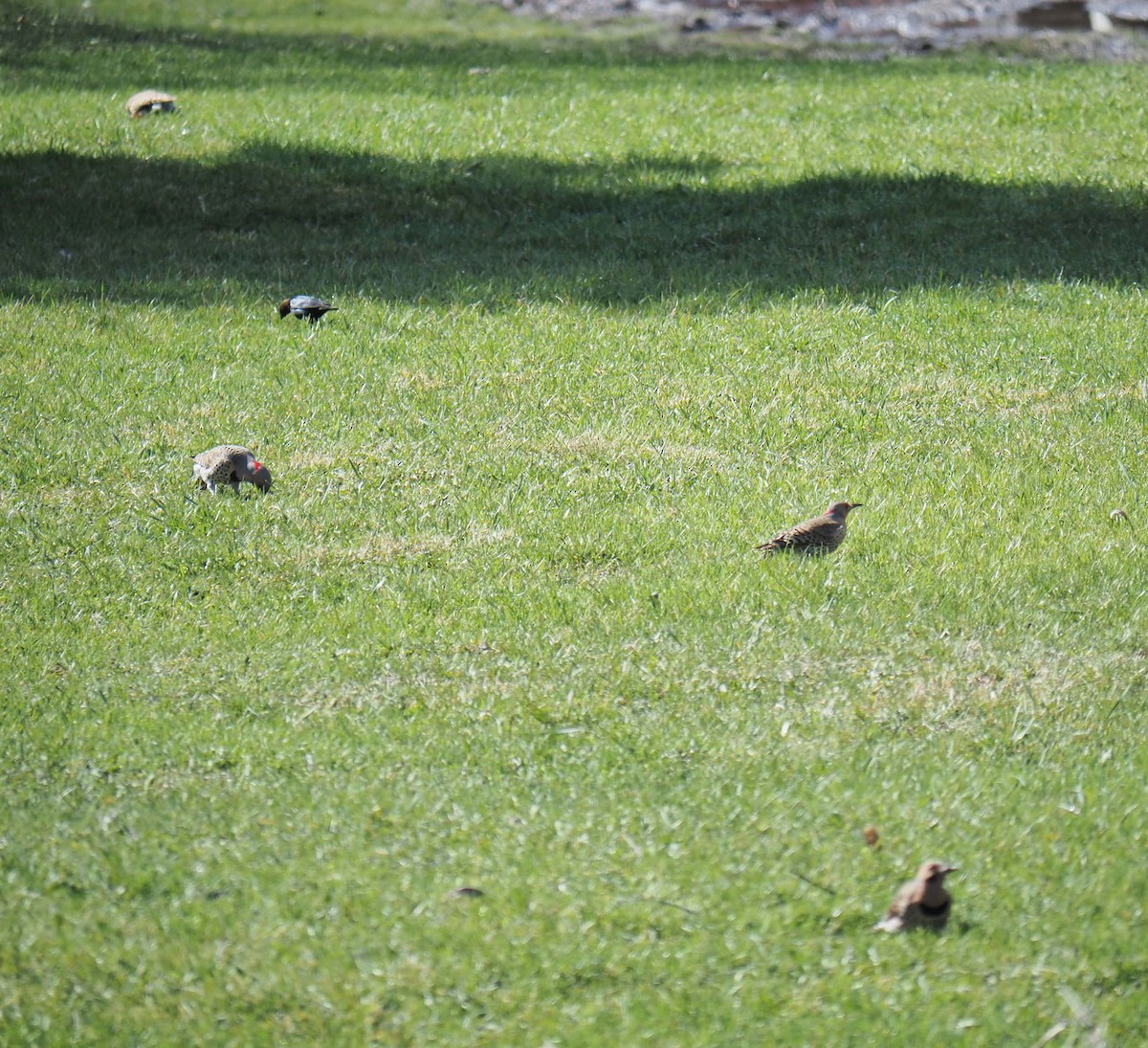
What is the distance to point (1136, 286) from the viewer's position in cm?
970

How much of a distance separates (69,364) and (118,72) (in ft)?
25.1

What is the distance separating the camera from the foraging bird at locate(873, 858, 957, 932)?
372 cm

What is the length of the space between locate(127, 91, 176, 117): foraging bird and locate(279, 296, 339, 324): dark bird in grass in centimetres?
497

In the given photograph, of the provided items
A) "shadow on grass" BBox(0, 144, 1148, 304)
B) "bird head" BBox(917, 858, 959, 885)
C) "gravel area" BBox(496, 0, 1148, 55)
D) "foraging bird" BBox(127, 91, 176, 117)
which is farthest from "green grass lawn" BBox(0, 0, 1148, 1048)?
"gravel area" BBox(496, 0, 1148, 55)

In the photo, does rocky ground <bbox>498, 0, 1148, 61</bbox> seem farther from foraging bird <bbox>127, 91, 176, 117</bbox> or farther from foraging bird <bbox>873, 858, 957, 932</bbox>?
foraging bird <bbox>873, 858, 957, 932</bbox>

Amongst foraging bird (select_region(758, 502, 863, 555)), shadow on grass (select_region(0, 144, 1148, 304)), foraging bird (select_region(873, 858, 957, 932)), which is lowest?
shadow on grass (select_region(0, 144, 1148, 304))

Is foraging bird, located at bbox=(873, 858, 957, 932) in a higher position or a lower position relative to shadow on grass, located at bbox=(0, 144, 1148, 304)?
higher

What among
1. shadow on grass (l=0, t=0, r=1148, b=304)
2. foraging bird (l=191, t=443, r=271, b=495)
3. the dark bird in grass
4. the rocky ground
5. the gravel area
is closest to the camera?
foraging bird (l=191, t=443, r=271, b=495)

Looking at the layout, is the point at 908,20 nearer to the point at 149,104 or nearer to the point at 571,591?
the point at 149,104

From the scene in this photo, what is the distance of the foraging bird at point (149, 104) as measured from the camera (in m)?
13.2

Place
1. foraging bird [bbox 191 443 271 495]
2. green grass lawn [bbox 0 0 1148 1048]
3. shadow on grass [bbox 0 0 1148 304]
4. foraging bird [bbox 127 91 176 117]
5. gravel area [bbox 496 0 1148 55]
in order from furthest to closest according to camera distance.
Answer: gravel area [bbox 496 0 1148 55]
foraging bird [bbox 127 91 176 117]
shadow on grass [bbox 0 0 1148 304]
foraging bird [bbox 191 443 271 495]
green grass lawn [bbox 0 0 1148 1048]

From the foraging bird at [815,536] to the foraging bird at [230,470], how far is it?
2.32m

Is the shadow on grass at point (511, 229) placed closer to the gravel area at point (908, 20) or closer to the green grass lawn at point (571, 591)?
the green grass lawn at point (571, 591)

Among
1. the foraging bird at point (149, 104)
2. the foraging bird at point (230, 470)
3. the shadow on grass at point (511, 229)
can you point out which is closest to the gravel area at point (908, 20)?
the shadow on grass at point (511, 229)
